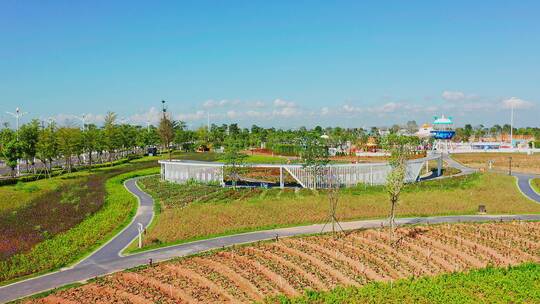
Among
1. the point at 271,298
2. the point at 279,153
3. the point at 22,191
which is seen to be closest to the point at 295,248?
the point at 271,298

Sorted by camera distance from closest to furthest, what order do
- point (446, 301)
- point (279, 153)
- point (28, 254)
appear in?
1. point (446, 301)
2. point (28, 254)
3. point (279, 153)

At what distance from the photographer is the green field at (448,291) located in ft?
63.9

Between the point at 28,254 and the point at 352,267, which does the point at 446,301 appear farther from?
the point at 28,254

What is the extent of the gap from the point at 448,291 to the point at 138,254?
17.6 metres

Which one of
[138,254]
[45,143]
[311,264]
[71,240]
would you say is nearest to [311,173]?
[311,264]

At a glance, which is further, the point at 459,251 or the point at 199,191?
the point at 199,191

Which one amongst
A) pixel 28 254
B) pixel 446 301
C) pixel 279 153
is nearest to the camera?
pixel 446 301

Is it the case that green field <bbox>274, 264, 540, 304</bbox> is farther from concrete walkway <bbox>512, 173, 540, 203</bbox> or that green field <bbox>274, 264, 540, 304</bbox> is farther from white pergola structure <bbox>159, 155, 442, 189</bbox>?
white pergola structure <bbox>159, 155, 442, 189</bbox>

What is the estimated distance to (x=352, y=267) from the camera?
23953 mm

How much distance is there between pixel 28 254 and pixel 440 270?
24527 millimetres

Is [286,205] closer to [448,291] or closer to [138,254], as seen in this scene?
[138,254]

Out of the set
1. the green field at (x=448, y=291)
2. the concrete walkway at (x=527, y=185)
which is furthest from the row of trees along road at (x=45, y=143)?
the concrete walkway at (x=527, y=185)

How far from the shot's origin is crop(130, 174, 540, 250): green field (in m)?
32.7

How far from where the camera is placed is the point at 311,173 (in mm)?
51062
